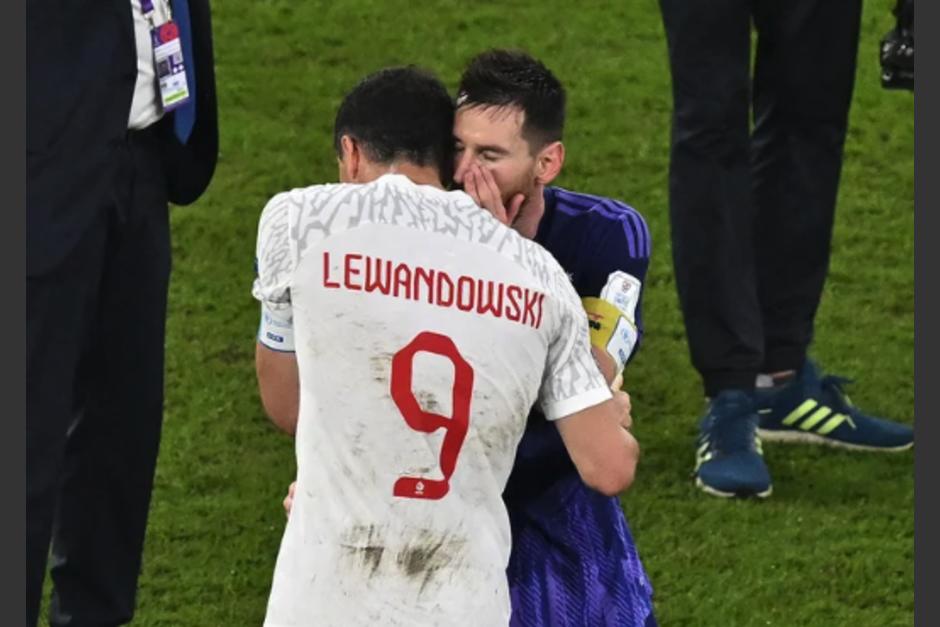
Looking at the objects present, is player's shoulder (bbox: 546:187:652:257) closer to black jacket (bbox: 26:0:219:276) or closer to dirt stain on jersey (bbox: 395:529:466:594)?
dirt stain on jersey (bbox: 395:529:466:594)

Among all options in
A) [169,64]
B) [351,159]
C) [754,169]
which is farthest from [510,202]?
[754,169]

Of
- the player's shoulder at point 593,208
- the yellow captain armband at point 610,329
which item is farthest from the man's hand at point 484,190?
the player's shoulder at point 593,208

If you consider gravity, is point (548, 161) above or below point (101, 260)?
above

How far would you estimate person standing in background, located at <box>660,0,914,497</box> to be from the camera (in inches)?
241

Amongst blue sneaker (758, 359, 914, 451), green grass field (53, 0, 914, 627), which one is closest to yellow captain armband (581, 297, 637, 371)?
green grass field (53, 0, 914, 627)

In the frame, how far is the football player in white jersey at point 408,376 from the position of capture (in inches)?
138

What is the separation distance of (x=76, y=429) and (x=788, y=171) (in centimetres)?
233

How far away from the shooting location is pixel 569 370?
360 centimetres

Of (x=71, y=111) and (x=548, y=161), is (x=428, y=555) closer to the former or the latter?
(x=548, y=161)

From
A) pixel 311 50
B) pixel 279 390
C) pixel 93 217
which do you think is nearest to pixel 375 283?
pixel 279 390

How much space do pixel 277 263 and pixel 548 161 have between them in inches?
24.7

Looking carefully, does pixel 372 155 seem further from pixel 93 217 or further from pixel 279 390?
pixel 93 217

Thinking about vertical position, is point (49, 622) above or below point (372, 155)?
below

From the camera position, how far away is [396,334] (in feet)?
11.5
